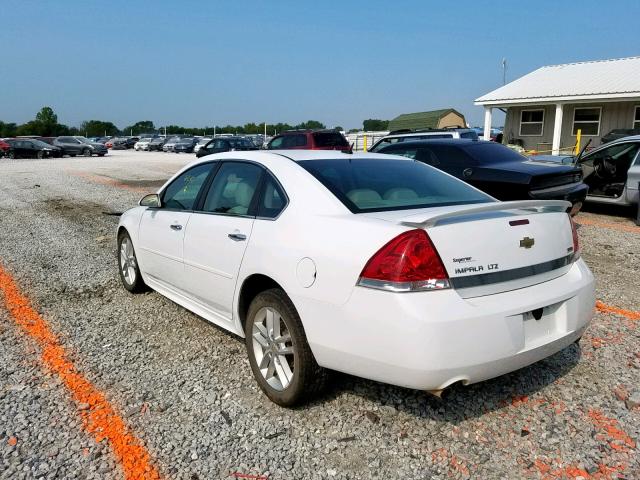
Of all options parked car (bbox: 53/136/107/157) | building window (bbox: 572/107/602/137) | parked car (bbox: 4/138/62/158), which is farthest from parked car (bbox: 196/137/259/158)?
parked car (bbox: 53/136/107/157)

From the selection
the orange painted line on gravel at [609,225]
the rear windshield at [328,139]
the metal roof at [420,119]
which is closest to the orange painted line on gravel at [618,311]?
the orange painted line on gravel at [609,225]

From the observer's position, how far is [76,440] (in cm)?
284

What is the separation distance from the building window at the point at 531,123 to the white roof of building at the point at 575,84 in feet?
3.43

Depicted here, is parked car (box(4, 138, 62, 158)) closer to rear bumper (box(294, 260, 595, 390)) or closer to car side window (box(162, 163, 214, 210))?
car side window (box(162, 163, 214, 210))

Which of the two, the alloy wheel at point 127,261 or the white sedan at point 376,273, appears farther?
the alloy wheel at point 127,261

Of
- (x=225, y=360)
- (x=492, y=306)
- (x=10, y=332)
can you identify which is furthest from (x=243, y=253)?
(x=10, y=332)

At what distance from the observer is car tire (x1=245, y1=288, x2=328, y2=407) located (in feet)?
9.66

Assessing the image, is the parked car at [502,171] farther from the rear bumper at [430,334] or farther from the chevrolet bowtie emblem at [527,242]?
the rear bumper at [430,334]

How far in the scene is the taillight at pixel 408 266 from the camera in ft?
8.34

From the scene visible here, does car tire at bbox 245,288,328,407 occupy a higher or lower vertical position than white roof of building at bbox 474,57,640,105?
lower

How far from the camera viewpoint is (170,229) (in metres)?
4.30

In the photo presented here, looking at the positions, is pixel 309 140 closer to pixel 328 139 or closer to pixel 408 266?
pixel 328 139

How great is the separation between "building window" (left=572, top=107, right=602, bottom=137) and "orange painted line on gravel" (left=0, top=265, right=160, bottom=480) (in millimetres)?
24309

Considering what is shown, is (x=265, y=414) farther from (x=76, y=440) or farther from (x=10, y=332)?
(x=10, y=332)
